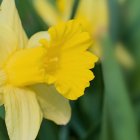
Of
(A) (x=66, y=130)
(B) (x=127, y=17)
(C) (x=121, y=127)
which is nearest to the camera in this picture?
(C) (x=121, y=127)

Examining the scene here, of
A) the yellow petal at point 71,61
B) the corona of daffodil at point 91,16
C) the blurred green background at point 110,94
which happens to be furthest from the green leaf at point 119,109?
the corona of daffodil at point 91,16

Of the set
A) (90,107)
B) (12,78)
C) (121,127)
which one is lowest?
(90,107)

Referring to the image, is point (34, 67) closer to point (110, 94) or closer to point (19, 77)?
point (19, 77)

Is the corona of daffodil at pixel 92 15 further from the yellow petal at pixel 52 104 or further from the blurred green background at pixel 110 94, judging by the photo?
the yellow petal at pixel 52 104

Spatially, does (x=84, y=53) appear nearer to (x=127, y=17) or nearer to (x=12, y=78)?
(x=12, y=78)

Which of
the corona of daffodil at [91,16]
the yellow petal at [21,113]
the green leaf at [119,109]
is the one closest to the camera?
the yellow petal at [21,113]

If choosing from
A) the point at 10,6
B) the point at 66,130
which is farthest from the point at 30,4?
the point at 66,130
